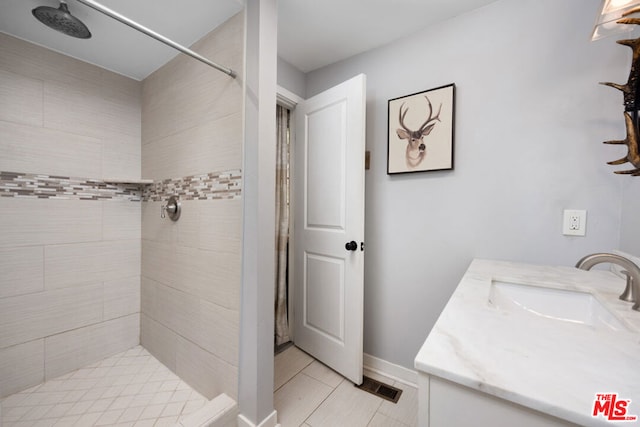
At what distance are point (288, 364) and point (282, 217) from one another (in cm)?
115

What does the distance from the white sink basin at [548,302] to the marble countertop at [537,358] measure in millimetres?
94

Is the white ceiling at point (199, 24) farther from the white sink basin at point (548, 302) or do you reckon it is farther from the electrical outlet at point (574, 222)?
the white sink basin at point (548, 302)

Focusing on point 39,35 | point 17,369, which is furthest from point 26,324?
point 39,35

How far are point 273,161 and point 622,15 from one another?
1.32 m

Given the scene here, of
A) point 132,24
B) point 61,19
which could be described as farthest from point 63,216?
point 132,24

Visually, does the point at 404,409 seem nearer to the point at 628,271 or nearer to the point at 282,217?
the point at 628,271

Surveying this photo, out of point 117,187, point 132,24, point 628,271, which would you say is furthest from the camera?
point 117,187

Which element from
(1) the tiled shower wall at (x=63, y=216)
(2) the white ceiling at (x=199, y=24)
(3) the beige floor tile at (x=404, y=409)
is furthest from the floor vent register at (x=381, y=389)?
(2) the white ceiling at (x=199, y=24)

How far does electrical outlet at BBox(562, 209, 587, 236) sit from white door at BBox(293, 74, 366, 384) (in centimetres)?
101

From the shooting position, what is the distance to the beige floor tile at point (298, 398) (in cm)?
138

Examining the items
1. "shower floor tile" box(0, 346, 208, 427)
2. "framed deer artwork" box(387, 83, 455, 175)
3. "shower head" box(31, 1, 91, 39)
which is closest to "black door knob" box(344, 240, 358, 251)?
"framed deer artwork" box(387, 83, 455, 175)

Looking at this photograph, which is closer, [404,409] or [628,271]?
[628,271]

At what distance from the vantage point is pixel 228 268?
1.32m

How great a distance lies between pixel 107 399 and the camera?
1385mm
